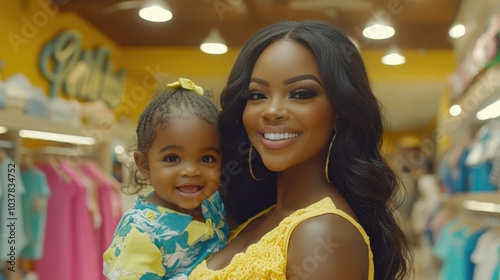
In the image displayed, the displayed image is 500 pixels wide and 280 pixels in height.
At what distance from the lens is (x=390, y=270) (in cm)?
138

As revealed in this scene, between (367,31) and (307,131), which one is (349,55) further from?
(367,31)

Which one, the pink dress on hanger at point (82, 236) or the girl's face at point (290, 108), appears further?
the pink dress on hanger at point (82, 236)

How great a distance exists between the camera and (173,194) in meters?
1.45

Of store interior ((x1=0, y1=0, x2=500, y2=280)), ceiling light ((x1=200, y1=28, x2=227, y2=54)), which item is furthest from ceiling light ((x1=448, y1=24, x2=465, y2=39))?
ceiling light ((x1=200, y1=28, x2=227, y2=54))

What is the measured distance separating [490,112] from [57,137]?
2793 millimetres

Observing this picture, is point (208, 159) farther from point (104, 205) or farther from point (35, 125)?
point (104, 205)

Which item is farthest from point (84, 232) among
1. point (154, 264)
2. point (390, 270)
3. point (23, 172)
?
point (390, 270)

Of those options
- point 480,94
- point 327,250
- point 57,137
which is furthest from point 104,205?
point 327,250

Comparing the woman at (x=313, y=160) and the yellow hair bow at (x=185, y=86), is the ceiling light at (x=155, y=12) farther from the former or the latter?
the woman at (x=313, y=160)

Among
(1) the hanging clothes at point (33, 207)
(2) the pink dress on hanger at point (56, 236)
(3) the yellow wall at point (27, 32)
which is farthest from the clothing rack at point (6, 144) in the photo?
(3) the yellow wall at point (27, 32)

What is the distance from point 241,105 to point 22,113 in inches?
88.8

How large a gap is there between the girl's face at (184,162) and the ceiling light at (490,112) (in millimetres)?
2002

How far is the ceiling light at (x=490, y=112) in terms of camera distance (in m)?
3.04

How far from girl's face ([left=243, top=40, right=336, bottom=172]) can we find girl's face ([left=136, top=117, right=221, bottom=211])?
202 mm
